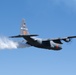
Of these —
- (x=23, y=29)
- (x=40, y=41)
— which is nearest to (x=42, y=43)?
(x=40, y=41)

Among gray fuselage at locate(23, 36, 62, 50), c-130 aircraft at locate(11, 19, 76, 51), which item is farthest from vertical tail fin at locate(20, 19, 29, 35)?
gray fuselage at locate(23, 36, 62, 50)

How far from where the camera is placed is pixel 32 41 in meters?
128

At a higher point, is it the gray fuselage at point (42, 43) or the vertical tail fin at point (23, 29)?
the vertical tail fin at point (23, 29)

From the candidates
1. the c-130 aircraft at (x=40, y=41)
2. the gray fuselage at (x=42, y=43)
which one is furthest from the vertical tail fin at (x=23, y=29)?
the gray fuselage at (x=42, y=43)

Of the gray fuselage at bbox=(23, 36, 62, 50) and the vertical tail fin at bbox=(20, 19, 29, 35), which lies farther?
the vertical tail fin at bbox=(20, 19, 29, 35)

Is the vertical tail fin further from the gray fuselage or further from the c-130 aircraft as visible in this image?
the gray fuselage

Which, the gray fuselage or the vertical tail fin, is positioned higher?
the vertical tail fin

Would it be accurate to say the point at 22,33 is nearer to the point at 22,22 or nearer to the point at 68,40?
the point at 22,22

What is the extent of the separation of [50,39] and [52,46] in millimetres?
3511

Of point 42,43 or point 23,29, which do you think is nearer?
point 42,43

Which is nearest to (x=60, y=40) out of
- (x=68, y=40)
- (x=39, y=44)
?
(x=68, y=40)

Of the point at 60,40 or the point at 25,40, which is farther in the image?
the point at 60,40

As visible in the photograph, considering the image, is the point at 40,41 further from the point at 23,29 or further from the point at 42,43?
the point at 23,29

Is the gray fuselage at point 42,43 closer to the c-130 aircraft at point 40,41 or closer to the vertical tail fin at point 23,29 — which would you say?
the c-130 aircraft at point 40,41
